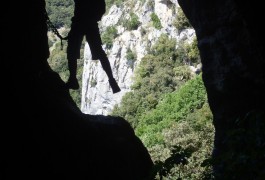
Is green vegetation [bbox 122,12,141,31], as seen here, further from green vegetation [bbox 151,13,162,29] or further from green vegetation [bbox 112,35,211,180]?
green vegetation [bbox 112,35,211,180]

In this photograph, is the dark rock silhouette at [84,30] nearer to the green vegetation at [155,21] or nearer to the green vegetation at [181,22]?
the green vegetation at [181,22]

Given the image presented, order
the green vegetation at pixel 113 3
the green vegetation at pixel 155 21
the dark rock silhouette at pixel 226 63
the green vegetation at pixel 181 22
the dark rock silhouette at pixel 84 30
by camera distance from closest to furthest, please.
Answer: the dark rock silhouette at pixel 226 63
the dark rock silhouette at pixel 84 30
the green vegetation at pixel 181 22
the green vegetation at pixel 155 21
the green vegetation at pixel 113 3

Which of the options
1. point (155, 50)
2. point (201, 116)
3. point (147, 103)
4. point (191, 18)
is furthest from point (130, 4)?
point (191, 18)

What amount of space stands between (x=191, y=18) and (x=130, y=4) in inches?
1744

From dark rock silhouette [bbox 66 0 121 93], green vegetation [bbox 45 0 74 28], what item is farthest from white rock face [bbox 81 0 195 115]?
green vegetation [bbox 45 0 74 28]

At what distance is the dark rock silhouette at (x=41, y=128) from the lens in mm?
4871

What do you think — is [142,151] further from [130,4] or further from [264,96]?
[130,4]

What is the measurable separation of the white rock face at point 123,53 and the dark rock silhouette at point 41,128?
31.6 m

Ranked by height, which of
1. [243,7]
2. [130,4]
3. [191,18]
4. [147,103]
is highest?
[130,4]

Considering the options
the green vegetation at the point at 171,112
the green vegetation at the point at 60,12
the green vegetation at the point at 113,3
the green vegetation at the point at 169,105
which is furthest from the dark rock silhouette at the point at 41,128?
the green vegetation at the point at 60,12

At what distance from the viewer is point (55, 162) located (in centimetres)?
538

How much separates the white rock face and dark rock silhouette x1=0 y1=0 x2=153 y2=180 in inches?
1245

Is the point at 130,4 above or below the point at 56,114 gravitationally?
above

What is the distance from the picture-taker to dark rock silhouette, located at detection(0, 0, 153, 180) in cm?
487
